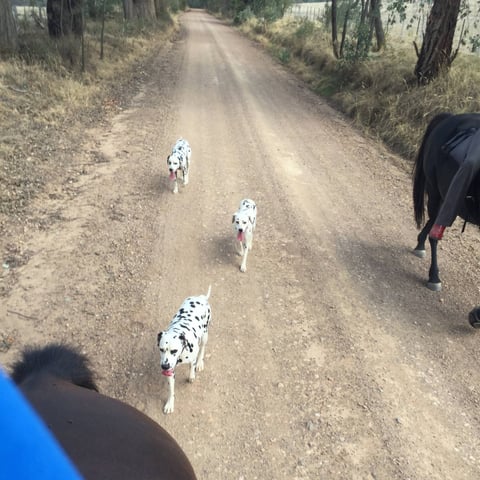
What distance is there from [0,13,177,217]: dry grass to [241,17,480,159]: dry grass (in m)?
6.40

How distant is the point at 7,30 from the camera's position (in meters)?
10.2

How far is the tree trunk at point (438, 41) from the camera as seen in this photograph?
9.75m

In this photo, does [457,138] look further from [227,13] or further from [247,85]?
[227,13]

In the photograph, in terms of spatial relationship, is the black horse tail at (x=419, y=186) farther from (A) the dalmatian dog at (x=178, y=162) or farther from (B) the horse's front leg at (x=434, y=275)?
(A) the dalmatian dog at (x=178, y=162)

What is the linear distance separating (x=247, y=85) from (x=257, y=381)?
1283 cm

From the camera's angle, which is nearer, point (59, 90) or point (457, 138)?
point (457, 138)

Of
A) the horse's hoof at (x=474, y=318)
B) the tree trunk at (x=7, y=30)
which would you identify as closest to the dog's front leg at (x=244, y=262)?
the horse's hoof at (x=474, y=318)

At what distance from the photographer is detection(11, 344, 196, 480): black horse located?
157cm

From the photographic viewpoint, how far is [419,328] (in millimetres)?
4754

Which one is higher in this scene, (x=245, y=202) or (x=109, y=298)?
(x=245, y=202)

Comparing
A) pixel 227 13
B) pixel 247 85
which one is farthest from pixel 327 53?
pixel 227 13

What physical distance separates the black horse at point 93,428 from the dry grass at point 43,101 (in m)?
4.42

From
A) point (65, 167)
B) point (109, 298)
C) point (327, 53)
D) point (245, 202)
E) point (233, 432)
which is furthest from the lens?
point (327, 53)

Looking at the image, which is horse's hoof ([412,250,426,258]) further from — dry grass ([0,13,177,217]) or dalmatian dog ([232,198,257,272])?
dry grass ([0,13,177,217])
